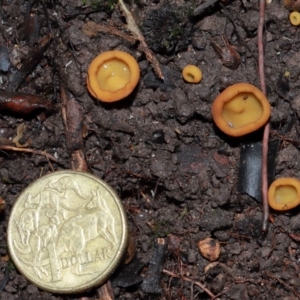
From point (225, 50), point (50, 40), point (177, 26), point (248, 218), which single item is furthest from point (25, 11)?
point (248, 218)

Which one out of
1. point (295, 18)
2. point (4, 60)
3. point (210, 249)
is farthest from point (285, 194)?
point (4, 60)

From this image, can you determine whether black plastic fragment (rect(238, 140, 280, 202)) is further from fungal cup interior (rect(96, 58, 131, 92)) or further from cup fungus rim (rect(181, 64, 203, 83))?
fungal cup interior (rect(96, 58, 131, 92))

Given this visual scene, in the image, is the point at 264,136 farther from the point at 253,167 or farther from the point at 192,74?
the point at 192,74

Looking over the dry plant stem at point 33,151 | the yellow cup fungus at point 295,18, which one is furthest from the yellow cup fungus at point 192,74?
the dry plant stem at point 33,151

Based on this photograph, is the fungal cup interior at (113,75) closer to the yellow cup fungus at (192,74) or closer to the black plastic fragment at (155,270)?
the yellow cup fungus at (192,74)

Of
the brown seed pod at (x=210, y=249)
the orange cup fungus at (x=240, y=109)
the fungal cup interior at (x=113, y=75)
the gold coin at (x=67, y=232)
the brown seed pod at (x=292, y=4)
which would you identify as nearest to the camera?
the gold coin at (x=67, y=232)

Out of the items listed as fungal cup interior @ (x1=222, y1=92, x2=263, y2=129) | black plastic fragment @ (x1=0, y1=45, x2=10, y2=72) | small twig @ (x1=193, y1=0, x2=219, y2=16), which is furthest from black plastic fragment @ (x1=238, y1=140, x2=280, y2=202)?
black plastic fragment @ (x1=0, y1=45, x2=10, y2=72)

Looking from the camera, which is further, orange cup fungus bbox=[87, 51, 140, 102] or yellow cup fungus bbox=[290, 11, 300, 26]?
yellow cup fungus bbox=[290, 11, 300, 26]
